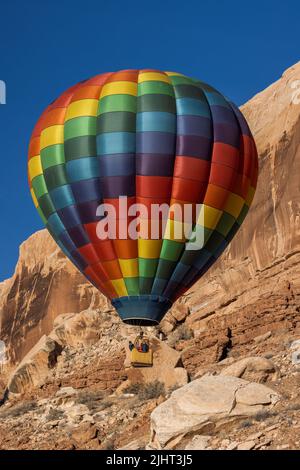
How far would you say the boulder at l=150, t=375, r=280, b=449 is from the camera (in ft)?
81.9

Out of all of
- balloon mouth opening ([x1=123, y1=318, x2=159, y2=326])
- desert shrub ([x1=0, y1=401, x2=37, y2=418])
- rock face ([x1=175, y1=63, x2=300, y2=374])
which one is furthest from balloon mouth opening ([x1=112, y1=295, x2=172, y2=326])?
desert shrub ([x1=0, y1=401, x2=37, y2=418])

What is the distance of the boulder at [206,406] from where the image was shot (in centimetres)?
2497

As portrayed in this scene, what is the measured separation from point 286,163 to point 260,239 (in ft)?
11.2

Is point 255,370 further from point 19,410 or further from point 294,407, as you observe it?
point 19,410

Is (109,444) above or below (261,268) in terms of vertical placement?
below

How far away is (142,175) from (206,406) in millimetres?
7946

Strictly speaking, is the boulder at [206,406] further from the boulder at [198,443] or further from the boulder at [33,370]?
the boulder at [33,370]

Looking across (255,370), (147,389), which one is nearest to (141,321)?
(255,370)

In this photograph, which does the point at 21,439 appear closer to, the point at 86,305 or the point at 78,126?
the point at 78,126

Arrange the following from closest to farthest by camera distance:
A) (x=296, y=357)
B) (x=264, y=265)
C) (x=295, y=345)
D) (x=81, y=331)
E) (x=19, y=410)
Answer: (x=296, y=357) → (x=295, y=345) → (x=19, y=410) → (x=264, y=265) → (x=81, y=331)

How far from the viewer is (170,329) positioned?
155 feet

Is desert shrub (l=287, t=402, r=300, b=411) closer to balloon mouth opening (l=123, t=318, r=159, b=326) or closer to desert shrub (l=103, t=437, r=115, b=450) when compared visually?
desert shrub (l=103, t=437, r=115, b=450)

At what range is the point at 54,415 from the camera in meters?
36.7

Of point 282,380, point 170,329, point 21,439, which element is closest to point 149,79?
point 282,380
